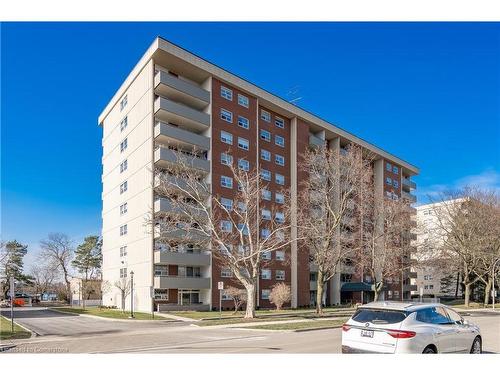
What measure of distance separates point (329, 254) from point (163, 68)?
24.1 meters

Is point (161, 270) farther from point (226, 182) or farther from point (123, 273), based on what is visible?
point (226, 182)

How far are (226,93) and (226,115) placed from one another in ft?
7.69

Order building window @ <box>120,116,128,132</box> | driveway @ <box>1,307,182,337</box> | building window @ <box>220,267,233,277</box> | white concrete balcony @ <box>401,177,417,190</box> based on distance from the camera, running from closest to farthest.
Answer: driveway @ <box>1,307,182,337</box> → building window @ <box>220,267,233,277</box> → building window @ <box>120,116,128,132</box> → white concrete balcony @ <box>401,177,417,190</box>

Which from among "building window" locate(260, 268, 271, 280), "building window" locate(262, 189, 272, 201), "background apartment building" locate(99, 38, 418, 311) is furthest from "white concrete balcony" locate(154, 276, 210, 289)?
"building window" locate(262, 189, 272, 201)

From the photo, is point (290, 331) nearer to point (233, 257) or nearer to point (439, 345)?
point (233, 257)

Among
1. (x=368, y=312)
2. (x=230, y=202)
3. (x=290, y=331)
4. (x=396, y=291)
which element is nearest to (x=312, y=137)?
(x=230, y=202)

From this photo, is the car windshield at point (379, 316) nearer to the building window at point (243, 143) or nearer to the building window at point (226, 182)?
the building window at point (226, 182)

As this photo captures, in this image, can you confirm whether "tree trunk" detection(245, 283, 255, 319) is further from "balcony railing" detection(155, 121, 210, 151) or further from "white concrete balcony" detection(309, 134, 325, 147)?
"white concrete balcony" detection(309, 134, 325, 147)

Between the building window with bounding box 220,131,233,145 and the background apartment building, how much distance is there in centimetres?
10

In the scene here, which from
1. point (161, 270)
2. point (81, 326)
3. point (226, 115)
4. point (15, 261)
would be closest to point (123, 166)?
point (226, 115)

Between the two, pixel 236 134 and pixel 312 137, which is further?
pixel 312 137

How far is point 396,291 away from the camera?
80562 millimetres

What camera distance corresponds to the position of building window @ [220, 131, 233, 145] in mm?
51103

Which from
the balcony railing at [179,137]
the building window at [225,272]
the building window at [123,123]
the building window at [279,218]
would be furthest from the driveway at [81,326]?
the building window at [279,218]
